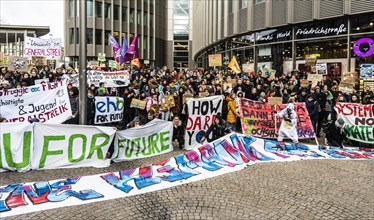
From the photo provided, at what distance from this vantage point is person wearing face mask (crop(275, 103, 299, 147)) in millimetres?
11375

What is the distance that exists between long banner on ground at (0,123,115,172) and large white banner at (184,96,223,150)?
106 inches

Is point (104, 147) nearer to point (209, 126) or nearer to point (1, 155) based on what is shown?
point (1, 155)

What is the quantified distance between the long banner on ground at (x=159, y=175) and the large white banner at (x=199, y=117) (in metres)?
1.81

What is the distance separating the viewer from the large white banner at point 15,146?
8.67 metres

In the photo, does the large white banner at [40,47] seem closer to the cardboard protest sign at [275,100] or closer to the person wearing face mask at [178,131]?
the person wearing face mask at [178,131]

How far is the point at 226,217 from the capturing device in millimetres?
5949

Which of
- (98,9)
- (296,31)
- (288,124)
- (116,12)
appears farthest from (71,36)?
(288,124)

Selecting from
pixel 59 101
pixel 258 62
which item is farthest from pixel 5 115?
pixel 258 62

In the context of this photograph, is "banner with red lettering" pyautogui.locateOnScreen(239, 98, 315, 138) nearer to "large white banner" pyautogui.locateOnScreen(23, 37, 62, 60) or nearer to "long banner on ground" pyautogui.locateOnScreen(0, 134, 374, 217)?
"long banner on ground" pyautogui.locateOnScreen(0, 134, 374, 217)

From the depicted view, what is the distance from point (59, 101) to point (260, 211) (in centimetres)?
721

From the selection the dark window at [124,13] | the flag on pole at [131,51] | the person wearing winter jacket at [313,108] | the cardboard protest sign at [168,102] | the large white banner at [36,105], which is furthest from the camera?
the dark window at [124,13]

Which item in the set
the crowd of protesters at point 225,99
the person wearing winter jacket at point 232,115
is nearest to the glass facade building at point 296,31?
the crowd of protesters at point 225,99

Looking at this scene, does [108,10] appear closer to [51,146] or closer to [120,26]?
[120,26]

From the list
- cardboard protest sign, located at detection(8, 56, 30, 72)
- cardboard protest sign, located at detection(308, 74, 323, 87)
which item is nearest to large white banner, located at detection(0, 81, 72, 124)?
cardboard protest sign, located at detection(8, 56, 30, 72)
